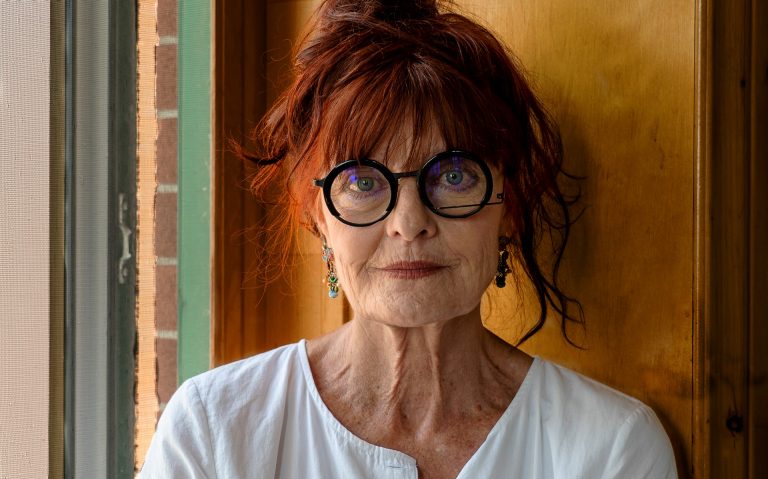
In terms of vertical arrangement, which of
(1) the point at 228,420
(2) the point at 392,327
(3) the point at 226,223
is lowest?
(1) the point at 228,420

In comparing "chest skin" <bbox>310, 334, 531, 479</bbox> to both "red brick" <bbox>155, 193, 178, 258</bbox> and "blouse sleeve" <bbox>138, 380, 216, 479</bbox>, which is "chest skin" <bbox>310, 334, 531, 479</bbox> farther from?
"red brick" <bbox>155, 193, 178, 258</bbox>

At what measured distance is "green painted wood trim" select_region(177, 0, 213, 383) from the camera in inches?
56.8

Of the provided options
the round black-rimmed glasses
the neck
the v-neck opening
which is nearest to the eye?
the round black-rimmed glasses

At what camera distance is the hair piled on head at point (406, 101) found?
113 cm

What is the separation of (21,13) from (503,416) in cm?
99

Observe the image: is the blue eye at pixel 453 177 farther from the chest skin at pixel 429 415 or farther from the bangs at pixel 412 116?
the chest skin at pixel 429 415

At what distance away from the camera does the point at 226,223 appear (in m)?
1.46

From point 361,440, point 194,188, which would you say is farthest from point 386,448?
point 194,188

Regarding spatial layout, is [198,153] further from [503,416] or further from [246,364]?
[503,416]

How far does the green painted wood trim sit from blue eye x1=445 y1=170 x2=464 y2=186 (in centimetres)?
53

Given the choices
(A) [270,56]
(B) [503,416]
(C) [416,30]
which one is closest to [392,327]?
(B) [503,416]

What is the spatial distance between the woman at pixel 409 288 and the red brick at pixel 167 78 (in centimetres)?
26

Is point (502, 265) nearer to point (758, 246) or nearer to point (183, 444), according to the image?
point (758, 246)

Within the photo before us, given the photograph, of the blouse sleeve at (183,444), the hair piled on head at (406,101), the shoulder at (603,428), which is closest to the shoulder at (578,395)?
the shoulder at (603,428)
